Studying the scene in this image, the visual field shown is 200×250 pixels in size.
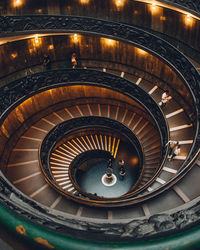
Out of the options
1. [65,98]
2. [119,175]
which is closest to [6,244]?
[119,175]

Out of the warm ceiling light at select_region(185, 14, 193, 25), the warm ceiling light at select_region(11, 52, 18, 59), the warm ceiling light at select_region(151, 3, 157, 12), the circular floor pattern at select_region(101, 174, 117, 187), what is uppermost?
the warm ceiling light at select_region(151, 3, 157, 12)

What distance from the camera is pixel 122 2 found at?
15.5m

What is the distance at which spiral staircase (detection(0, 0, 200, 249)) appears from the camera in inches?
489

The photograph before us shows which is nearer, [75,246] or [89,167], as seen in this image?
[75,246]

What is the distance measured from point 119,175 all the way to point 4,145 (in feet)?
25.8

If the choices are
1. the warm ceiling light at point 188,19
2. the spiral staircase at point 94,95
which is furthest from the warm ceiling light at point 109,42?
the warm ceiling light at point 188,19

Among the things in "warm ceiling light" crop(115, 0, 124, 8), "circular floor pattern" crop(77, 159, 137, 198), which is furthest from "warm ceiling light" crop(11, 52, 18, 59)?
"circular floor pattern" crop(77, 159, 137, 198)

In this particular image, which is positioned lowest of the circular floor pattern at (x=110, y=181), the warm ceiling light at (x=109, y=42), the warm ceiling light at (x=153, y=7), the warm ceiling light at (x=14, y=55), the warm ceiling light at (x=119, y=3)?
the circular floor pattern at (x=110, y=181)

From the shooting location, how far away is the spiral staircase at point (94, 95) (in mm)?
12430

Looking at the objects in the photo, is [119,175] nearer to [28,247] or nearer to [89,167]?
[89,167]

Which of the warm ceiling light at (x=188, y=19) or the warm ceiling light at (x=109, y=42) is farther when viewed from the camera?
the warm ceiling light at (x=109, y=42)

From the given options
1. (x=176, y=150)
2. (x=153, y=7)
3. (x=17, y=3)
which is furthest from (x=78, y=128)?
(x=153, y=7)

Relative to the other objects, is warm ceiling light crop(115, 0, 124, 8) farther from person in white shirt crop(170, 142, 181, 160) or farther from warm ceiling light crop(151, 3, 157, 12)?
person in white shirt crop(170, 142, 181, 160)

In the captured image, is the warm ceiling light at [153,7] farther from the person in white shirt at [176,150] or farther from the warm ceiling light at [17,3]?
the person in white shirt at [176,150]
